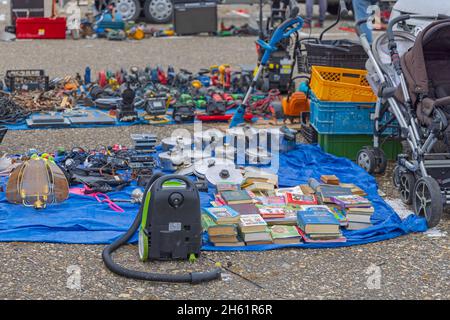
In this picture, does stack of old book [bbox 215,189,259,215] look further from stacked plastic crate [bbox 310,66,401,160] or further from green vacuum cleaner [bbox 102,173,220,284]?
stacked plastic crate [bbox 310,66,401,160]

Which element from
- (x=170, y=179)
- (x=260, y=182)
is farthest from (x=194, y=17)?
(x=170, y=179)

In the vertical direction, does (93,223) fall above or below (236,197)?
below

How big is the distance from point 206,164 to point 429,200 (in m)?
2.26

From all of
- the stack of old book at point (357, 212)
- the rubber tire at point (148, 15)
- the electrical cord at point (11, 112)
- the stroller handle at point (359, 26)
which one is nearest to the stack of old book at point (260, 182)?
the stack of old book at point (357, 212)

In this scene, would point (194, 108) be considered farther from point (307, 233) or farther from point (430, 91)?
point (307, 233)

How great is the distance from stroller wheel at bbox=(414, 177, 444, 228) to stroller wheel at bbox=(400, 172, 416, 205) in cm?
22

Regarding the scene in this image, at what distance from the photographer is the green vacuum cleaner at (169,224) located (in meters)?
5.85

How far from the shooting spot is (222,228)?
6348 mm

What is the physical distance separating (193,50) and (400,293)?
436 inches

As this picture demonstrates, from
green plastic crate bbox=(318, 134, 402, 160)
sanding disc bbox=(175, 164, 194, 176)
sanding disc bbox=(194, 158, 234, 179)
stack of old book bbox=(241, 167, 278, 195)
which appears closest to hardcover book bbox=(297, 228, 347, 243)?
stack of old book bbox=(241, 167, 278, 195)

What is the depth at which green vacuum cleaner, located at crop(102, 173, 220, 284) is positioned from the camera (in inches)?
230

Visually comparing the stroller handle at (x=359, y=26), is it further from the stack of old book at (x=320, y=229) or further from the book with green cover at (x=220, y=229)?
the book with green cover at (x=220, y=229)


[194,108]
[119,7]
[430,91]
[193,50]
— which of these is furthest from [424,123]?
[119,7]

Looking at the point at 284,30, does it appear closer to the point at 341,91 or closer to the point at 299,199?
the point at 341,91
